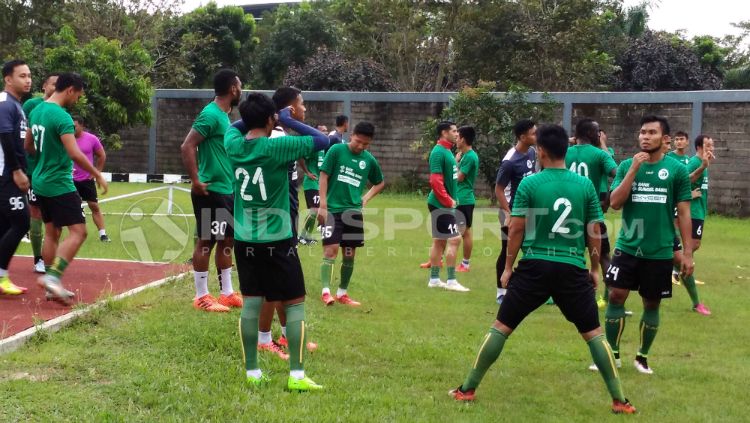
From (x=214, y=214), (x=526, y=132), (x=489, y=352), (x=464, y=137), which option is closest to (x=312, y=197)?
(x=464, y=137)

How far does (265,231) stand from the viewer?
5.49m

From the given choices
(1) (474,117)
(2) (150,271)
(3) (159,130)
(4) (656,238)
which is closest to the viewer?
(4) (656,238)

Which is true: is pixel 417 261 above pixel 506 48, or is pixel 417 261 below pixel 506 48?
below

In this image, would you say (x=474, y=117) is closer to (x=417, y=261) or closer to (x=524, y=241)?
(x=417, y=261)

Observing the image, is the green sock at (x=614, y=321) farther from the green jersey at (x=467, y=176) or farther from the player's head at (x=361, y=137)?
the green jersey at (x=467, y=176)

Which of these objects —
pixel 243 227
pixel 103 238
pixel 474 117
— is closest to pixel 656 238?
pixel 243 227

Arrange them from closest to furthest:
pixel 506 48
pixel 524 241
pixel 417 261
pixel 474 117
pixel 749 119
Result: pixel 524 241, pixel 417 261, pixel 749 119, pixel 474 117, pixel 506 48

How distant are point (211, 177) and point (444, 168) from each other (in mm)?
3493

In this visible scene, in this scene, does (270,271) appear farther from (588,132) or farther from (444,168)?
(444,168)

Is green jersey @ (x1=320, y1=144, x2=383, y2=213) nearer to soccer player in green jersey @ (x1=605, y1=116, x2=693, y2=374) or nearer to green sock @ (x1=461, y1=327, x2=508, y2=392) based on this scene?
soccer player in green jersey @ (x1=605, y1=116, x2=693, y2=374)

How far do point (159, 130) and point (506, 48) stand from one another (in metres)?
14.2

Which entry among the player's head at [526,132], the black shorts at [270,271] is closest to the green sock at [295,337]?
the black shorts at [270,271]

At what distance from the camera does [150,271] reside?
9.91 meters

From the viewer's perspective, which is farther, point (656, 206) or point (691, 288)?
point (691, 288)
